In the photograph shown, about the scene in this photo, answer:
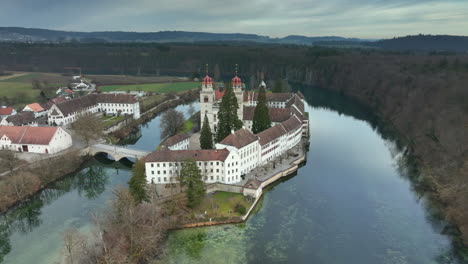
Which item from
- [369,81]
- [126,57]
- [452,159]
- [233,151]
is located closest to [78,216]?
[233,151]

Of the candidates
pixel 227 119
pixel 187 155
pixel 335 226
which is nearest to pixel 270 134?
pixel 227 119

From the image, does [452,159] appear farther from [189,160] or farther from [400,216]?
[189,160]

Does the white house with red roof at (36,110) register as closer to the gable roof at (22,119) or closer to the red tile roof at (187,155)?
the gable roof at (22,119)

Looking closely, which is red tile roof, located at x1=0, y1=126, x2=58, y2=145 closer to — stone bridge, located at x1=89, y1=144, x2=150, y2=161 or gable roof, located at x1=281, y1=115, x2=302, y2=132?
stone bridge, located at x1=89, y1=144, x2=150, y2=161

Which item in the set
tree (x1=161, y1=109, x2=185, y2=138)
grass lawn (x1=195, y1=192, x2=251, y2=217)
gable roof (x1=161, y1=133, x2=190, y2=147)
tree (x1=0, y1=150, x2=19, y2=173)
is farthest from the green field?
grass lawn (x1=195, y1=192, x2=251, y2=217)

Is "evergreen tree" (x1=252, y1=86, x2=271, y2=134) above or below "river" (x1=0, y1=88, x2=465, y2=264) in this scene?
above

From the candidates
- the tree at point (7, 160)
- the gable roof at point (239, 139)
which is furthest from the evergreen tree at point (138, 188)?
the tree at point (7, 160)
